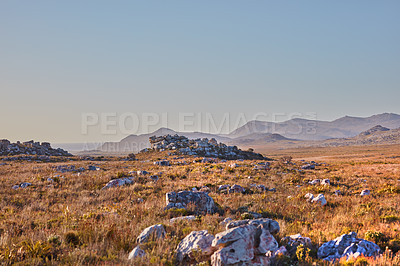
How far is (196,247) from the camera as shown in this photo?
17.6 feet

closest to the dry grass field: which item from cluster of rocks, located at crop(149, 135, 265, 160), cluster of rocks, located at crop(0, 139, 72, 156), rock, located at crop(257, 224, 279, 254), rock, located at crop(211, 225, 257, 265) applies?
rock, located at crop(257, 224, 279, 254)

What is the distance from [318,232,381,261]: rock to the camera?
5672 millimetres

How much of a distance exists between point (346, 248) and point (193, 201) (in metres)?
6.58

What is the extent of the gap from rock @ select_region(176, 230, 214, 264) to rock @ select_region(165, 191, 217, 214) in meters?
4.29

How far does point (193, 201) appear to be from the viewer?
10781 mm

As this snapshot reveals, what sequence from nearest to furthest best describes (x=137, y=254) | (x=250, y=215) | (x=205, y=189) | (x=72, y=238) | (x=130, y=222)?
1. (x=137, y=254)
2. (x=72, y=238)
3. (x=130, y=222)
4. (x=250, y=215)
5. (x=205, y=189)

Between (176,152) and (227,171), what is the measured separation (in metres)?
29.8

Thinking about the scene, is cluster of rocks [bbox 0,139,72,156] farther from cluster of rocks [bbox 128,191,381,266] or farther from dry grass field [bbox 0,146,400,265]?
cluster of rocks [bbox 128,191,381,266]

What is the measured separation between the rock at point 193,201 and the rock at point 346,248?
200 inches

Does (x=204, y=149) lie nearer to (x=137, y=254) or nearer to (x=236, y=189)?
(x=236, y=189)

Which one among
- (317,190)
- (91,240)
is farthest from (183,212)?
(317,190)

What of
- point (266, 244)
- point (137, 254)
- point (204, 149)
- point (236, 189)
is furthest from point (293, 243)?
point (204, 149)

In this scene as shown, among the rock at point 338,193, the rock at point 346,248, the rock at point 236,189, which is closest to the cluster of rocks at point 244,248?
the rock at point 346,248

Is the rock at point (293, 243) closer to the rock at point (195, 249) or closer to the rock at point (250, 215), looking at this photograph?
the rock at point (195, 249)
